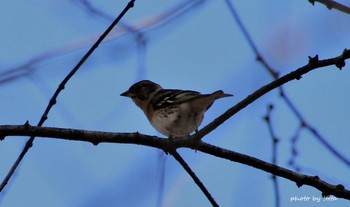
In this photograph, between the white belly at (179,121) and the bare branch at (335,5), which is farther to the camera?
the white belly at (179,121)

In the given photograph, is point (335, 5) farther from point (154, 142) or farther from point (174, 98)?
point (174, 98)

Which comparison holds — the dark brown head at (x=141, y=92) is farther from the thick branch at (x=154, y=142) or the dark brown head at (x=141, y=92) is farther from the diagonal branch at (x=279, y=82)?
the diagonal branch at (x=279, y=82)

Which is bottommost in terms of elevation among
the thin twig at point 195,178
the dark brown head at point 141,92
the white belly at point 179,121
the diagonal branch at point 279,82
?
the thin twig at point 195,178

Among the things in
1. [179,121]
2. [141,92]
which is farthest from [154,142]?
[141,92]

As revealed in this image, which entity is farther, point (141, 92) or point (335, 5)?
point (141, 92)

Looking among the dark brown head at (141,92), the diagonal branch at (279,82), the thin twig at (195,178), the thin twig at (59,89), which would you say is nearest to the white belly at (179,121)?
the dark brown head at (141,92)

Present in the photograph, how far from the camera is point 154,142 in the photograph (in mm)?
4125

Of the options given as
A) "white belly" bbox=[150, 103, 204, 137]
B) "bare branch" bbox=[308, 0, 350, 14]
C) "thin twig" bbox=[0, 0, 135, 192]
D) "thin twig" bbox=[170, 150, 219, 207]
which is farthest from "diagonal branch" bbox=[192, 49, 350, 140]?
"white belly" bbox=[150, 103, 204, 137]

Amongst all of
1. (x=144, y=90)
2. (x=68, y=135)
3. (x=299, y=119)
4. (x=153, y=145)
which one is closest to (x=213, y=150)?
(x=153, y=145)

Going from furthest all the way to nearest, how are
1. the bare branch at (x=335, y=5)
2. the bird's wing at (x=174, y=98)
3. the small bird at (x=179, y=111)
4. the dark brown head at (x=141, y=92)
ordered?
the dark brown head at (x=141, y=92), the bird's wing at (x=174, y=98), the small bird at (x=179, y=111), the bare branch at (x=335, y=5)

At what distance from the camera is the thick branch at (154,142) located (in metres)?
3.93

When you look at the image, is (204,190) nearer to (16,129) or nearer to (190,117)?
(16,129)

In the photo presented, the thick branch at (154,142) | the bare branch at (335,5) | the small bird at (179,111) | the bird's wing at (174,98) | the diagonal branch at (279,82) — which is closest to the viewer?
the bare branch at (335,5)

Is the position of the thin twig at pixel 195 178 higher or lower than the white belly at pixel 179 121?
lower
